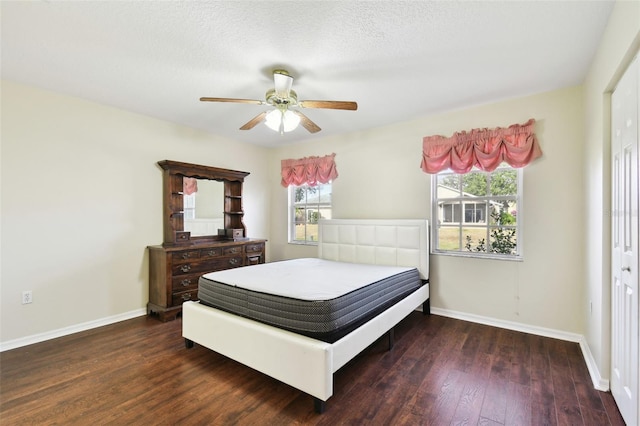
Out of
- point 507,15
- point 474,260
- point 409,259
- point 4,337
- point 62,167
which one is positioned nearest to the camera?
point 507,15

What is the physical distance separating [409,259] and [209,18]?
3070mm

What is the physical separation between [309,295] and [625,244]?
198cm

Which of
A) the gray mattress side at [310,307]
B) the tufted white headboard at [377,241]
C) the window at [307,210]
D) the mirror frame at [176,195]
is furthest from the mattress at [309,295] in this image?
the window at [307,210]

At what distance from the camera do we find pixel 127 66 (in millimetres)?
2430

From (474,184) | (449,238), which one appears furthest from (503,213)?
(449,238)

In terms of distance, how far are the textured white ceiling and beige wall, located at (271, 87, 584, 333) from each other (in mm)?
272

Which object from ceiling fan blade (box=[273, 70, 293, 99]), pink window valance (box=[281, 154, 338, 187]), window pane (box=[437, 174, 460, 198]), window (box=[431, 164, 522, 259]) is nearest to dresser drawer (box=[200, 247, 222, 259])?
pink window valance (box=[281, 154, 338, 187])

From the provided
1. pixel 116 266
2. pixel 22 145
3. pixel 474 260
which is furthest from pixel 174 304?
pixel 474 260

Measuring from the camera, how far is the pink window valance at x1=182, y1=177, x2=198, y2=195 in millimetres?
3941

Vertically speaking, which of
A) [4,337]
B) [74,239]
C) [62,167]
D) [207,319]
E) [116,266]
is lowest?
[4,337]

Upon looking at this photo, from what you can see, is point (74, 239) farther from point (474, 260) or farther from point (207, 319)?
point (474, 260)

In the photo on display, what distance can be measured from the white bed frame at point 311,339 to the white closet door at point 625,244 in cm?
146

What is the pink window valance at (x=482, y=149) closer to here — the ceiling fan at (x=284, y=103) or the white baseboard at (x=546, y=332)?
the ceiling fan at (x=284, y=103)

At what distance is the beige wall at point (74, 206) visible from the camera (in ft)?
8.85
